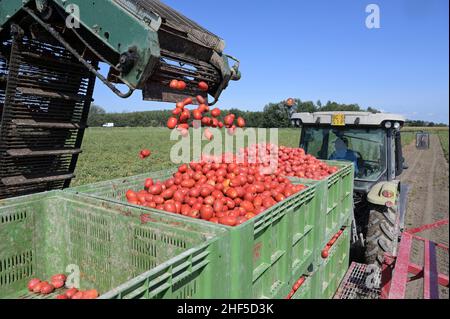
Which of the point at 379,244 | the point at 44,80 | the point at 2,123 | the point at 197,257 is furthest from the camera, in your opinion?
the point at 379,244

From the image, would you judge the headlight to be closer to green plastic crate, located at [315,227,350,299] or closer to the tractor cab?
the tractor cab

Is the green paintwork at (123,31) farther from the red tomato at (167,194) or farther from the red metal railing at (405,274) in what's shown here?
the red metal railing at (405,274)

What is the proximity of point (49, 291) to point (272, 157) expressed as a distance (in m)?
3.07

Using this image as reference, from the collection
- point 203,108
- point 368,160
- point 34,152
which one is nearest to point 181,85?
point 203,108

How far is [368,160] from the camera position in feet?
18.1

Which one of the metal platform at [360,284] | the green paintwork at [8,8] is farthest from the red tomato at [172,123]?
the metal platform at [360,284]

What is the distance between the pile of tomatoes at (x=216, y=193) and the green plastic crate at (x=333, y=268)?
101 cm

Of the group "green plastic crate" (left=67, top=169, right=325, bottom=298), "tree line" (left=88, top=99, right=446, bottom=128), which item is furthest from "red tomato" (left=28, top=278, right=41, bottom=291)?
"tree line" (left=88, top=99, right=446, bottom=128)

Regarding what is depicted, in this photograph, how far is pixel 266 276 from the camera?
2432 mm

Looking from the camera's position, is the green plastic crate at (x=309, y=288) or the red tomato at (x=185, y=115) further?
the red tomato at (x=185, y=115)

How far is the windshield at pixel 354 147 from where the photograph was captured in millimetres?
5312

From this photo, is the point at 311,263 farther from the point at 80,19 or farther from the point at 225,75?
the point at 80,19

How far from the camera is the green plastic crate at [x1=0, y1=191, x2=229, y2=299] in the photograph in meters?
1.80

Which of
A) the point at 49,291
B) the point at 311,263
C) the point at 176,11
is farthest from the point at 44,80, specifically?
the point at 311,263
